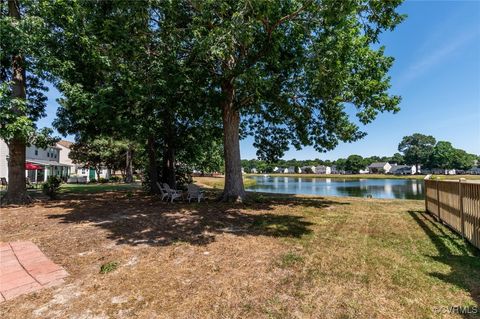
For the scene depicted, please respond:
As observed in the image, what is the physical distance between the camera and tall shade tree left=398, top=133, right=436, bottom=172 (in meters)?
98.6

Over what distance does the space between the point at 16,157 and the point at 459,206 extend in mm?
15061

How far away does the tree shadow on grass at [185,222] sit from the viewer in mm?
6238

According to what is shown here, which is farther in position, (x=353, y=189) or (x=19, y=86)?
(x=353, y=189)

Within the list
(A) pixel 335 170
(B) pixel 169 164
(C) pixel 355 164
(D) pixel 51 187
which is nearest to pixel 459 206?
(B) pixel 169 164

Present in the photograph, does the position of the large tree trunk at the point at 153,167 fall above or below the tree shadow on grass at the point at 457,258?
above

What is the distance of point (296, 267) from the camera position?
4.43 metres

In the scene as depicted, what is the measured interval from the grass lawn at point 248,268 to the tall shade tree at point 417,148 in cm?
10860

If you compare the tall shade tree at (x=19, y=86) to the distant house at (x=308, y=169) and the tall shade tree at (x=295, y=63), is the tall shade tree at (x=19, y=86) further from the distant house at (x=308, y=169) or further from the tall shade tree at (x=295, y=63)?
the distant house at (x=308, y=169)

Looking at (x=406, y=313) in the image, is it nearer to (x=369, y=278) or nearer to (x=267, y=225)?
(x=369, y=278)

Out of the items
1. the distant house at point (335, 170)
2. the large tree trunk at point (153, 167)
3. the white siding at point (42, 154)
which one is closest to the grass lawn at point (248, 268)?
the large tree trunk at point (153, 167)

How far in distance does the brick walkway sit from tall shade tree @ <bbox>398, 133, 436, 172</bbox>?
11397 cm

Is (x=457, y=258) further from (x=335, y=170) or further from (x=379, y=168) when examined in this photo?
(x=335, y=170)

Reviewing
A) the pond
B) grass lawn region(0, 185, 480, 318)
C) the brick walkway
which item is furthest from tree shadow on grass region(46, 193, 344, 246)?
the pond

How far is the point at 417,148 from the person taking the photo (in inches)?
4040
